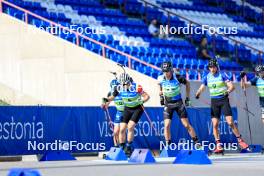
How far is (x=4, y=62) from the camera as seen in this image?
2644cm

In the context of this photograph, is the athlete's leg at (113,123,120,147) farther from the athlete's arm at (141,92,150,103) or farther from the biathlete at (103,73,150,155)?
the athlete's arm at (141,92,150,103)

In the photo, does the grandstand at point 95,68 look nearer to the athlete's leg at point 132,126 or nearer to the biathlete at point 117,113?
the athlete's leg at point 132,126

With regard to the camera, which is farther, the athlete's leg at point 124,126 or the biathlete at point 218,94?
the biathlete at point 218,94

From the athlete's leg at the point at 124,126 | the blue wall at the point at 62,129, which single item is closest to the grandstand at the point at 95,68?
the blue wall at the point at 62,129

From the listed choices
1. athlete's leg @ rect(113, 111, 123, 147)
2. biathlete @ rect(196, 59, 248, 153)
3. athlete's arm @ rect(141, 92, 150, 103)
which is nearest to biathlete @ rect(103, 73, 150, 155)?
athlete's arm @ rect(141, 92, 150, 103)

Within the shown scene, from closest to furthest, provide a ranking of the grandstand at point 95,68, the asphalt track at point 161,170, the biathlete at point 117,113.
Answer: the asphalt track at point 161,170 < the biathlete at point 117,113 < the grandstand at point 95,68

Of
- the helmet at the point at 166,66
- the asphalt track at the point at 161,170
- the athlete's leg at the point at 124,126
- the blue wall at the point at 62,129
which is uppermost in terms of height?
the helmet at the point at 166,66

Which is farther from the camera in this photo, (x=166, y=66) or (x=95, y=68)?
(x=95, y=68)

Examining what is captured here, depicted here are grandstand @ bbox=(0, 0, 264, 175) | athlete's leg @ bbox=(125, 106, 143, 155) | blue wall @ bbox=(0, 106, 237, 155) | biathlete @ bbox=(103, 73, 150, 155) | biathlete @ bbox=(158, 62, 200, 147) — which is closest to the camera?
athlete's leg @ bbox=(125, 106, 143, 155)

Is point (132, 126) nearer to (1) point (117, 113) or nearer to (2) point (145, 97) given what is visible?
(2) point (145, 97)

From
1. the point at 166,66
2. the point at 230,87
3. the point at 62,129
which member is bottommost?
the point at 62,129

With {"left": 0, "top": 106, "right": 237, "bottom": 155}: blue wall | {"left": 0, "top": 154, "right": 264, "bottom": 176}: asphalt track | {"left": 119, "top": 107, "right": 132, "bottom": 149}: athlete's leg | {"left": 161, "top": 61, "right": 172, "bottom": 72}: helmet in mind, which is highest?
{"left": 161, "top": 61, "right": 172, "bottom": 72}: helmet

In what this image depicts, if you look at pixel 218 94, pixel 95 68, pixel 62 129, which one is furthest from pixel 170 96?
pixel 95 68

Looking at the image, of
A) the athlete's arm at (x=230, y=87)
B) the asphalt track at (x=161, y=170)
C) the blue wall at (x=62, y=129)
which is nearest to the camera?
the asphalt track at (x=161, y=170)
